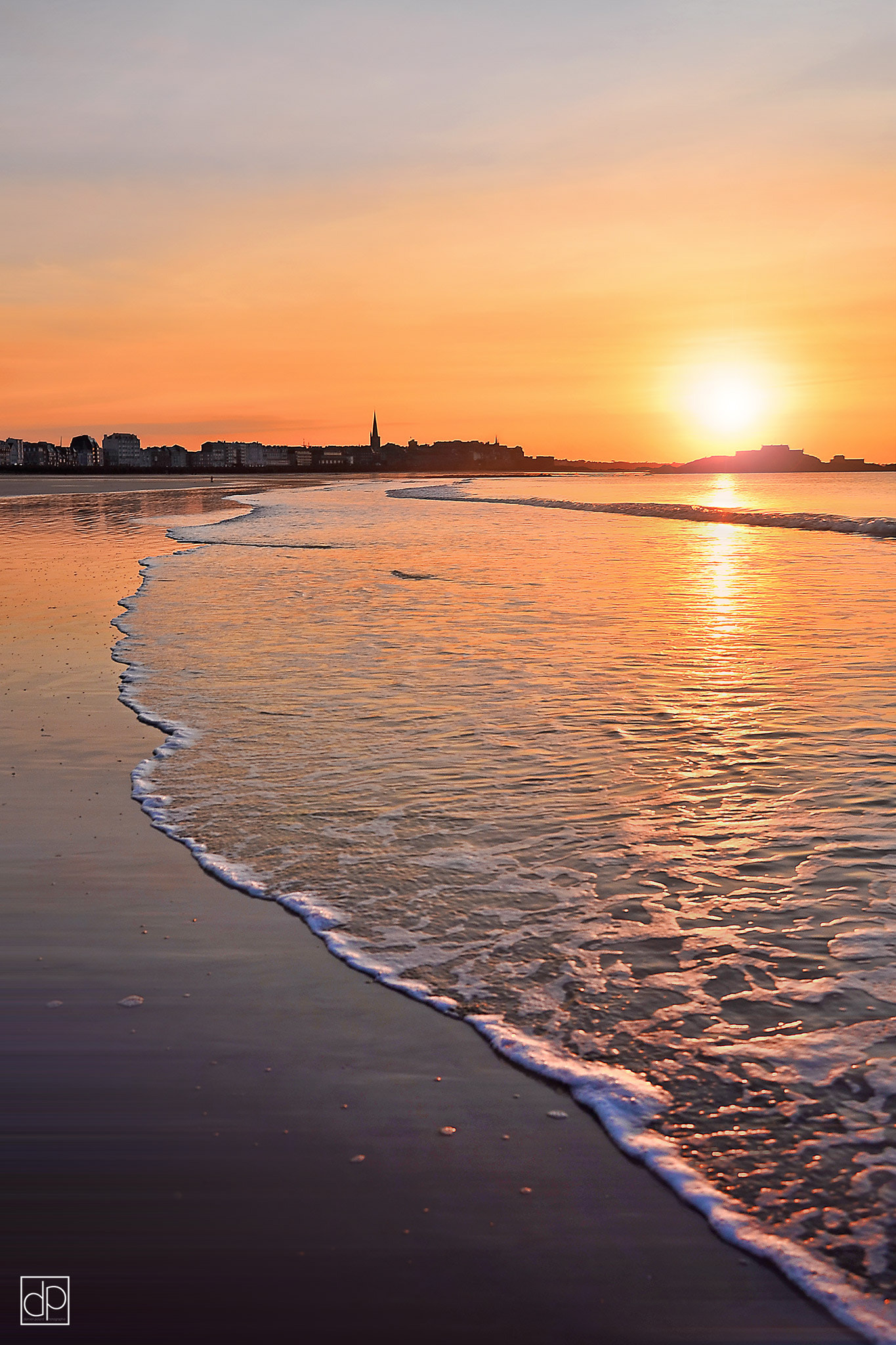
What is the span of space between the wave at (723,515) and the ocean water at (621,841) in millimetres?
29526

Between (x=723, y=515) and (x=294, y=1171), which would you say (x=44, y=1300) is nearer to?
(x=294, y=1171)

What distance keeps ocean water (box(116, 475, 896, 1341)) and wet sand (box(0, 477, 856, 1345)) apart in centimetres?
24

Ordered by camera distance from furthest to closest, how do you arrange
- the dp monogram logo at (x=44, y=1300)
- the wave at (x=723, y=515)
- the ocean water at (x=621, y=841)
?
the wave at (x=723, y=515), the ocean water at (x=621, y=841), the dp monogram logo at (x=44, y=1300)

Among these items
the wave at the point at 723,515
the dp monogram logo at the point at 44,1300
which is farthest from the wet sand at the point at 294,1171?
the wave at the point at 723,515

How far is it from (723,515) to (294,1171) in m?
55.2

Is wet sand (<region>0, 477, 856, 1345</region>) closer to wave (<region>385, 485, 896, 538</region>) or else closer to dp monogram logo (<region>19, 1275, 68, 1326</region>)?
dp monogram logo (<region>19, 1275, 68, 1326</region>)

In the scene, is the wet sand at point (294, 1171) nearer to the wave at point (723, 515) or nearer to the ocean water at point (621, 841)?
the ocean water at point (621, 841)

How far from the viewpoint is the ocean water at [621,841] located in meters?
3.68

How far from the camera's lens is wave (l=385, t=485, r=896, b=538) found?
142 ft

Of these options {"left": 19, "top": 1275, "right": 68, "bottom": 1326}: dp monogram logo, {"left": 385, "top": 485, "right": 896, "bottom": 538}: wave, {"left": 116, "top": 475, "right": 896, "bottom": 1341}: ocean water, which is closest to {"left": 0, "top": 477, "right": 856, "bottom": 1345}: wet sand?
{"left": 19, "top": 1275, "right": 68, "bottom": 1326}: dp monogram logo

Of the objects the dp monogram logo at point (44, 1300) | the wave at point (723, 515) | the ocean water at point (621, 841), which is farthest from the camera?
the wave at point (723, 515)

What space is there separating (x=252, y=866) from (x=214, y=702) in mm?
4492

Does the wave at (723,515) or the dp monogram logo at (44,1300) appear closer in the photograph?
the dp monogram logo at (44,1300)

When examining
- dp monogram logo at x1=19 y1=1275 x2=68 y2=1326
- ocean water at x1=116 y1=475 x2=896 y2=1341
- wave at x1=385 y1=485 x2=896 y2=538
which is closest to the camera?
dp monogram logo at x1=19 y1=1275 x2=68 y2=1326
